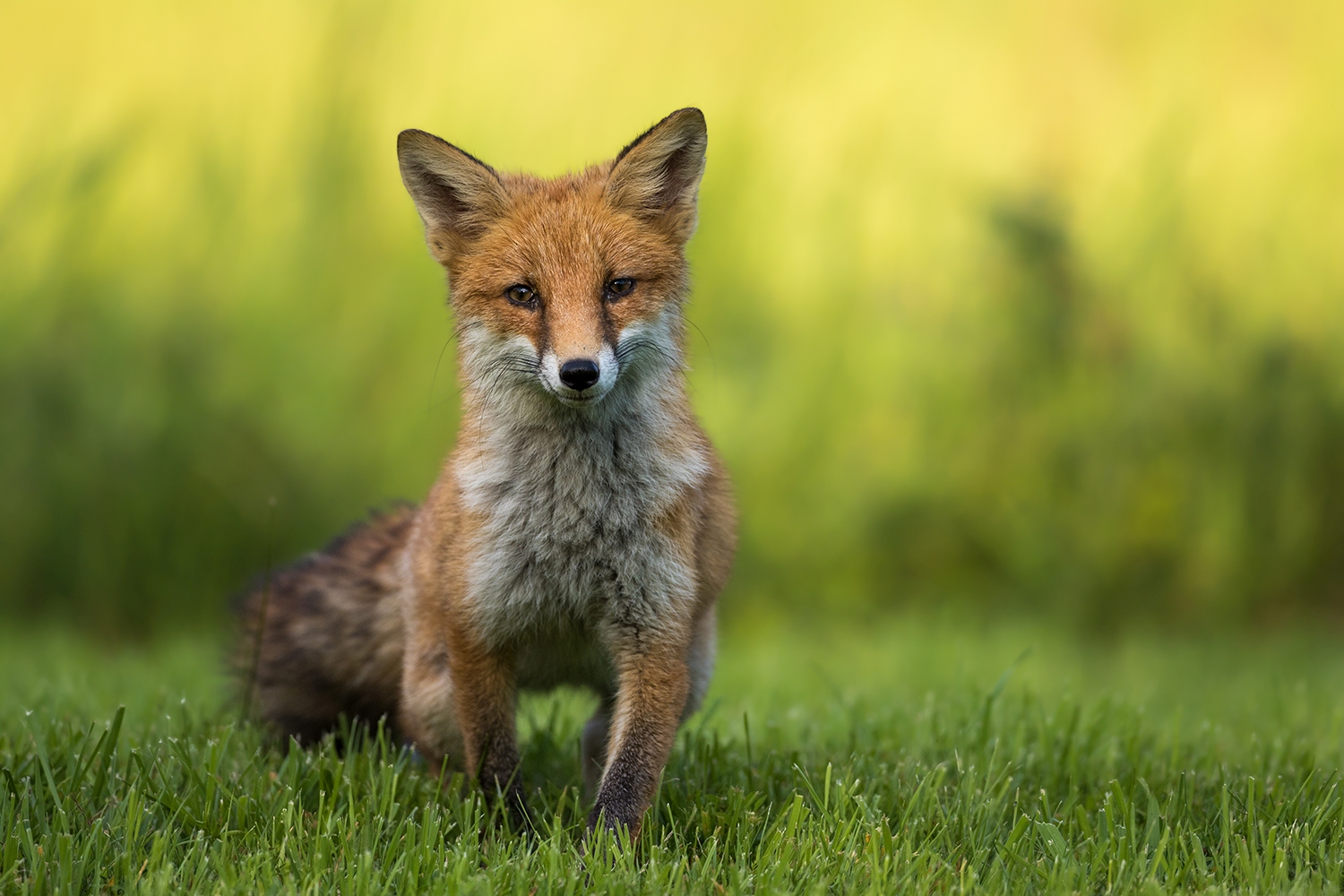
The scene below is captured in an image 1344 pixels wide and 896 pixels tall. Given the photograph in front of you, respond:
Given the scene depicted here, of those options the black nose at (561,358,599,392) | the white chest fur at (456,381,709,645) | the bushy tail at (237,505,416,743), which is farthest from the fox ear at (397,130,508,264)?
the bushy tail at (237,505,416,743)

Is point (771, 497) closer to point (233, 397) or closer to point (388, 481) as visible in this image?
point (388, 481)

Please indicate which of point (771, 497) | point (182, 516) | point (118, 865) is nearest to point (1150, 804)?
point (118, 865)

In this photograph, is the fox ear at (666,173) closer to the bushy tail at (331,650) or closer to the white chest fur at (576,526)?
the white chest fur at (576,526)

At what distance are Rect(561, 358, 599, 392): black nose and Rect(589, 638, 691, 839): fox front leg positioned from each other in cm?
85

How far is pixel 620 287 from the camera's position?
12.2 feet

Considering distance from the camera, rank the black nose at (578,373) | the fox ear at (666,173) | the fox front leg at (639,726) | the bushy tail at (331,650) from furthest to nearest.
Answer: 1. the bushy tail at (331,650)
2. the fox ear at (666,173)
3. the fox front leg at (639,726)
4. the black nose at (578,373)

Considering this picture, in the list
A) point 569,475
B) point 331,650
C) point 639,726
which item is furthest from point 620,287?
point 331,650

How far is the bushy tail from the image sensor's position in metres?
4.48

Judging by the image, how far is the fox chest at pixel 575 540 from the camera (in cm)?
363

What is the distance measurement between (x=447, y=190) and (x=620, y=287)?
2.46 ft

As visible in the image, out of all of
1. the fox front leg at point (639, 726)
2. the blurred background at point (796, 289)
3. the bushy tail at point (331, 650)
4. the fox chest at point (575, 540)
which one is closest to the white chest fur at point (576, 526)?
the fox chest at point (575, 540)

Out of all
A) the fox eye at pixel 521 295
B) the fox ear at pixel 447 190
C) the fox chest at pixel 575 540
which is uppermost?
the fox ear at pixel 447 190

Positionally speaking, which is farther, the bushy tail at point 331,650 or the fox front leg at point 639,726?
the bushy tail at point 331,650

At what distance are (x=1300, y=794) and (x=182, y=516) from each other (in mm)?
6704
